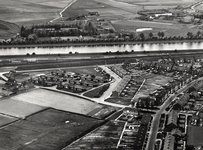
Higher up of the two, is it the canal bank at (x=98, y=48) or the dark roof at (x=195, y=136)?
the canal bank at (x=98, y=48)

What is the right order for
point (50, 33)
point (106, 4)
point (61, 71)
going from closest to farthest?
point (61, 71)
point (50, 33)
point (106, 4)

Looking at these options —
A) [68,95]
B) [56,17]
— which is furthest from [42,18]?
[68,95]

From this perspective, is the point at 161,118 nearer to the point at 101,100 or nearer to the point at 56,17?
the point at 101,100

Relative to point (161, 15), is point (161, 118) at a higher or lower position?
lower

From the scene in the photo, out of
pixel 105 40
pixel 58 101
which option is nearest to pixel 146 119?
pixel 58 101

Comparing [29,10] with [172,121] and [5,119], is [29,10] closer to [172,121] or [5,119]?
[5,119]

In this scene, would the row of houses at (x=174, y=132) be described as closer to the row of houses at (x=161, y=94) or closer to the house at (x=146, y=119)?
the house at (x=146, y=119)

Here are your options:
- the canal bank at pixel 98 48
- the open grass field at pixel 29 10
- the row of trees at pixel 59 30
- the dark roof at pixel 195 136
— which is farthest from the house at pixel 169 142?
the open grass field at pixel 29 10
